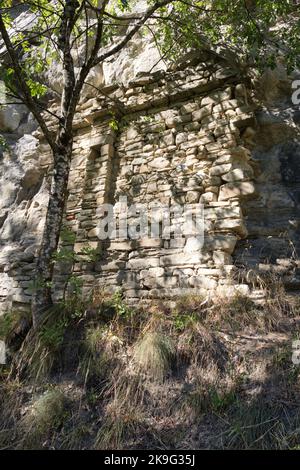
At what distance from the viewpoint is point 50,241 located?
4.15 m

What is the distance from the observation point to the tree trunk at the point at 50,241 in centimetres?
408

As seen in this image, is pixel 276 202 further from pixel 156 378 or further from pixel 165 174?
pixel 156 378

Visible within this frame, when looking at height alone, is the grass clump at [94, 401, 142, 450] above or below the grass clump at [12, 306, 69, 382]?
below

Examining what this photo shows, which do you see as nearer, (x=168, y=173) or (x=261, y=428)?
(x=261, y=428)

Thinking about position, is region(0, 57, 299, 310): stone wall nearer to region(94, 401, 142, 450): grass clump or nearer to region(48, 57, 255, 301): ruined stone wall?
region(48, 57, 255, 301): ruined stone wall

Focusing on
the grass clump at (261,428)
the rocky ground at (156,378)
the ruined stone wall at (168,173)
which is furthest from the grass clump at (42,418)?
the ruined stone wall at (168,173)

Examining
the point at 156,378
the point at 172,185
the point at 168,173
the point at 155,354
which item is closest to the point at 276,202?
the point at 172,185

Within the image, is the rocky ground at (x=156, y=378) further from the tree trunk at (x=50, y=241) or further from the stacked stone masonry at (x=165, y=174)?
the stacked stone masonry at (x=165, y=174)

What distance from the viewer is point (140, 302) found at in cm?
431

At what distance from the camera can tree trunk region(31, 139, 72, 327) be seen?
13.4 ft

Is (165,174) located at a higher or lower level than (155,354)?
higher

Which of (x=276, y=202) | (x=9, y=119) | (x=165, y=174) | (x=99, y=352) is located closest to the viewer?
(x=99, y=352)

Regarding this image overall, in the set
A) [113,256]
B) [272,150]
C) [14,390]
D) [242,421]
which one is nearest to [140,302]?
[113,256]

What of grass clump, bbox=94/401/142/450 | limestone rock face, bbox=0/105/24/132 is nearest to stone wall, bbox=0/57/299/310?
grass clump, bbox=94/401/142/450
